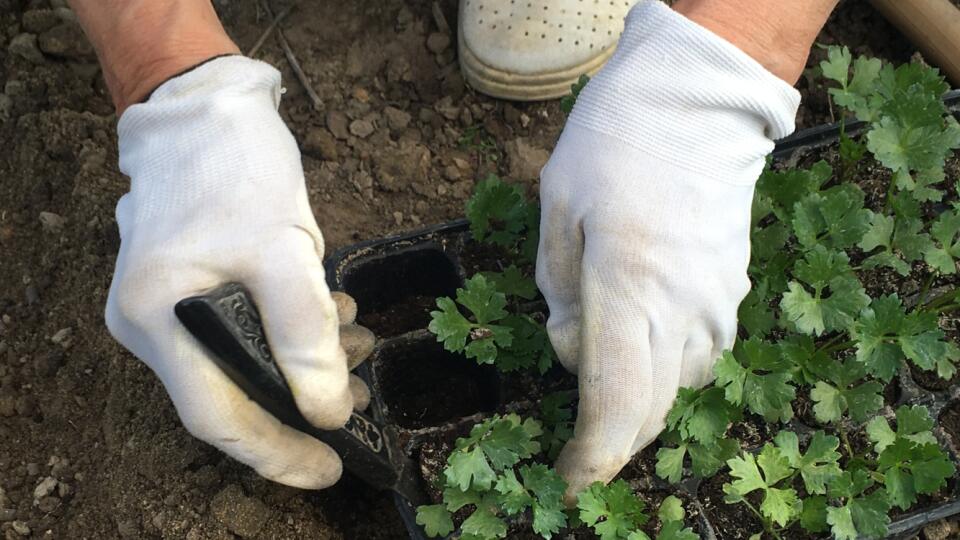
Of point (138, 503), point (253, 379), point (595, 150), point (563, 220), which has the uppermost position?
point (595, 150)

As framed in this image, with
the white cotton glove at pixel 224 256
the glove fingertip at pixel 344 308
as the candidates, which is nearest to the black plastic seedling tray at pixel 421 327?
the glove fingertip at pixel 344 308

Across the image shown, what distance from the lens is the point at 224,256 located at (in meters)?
1.50

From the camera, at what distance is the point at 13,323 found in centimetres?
235

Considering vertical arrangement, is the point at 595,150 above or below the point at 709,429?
above

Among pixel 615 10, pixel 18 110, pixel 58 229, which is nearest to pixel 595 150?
pixel 615 10

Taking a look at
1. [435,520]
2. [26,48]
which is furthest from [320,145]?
[435,520]

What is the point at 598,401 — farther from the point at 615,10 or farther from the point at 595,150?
the point at 615,10

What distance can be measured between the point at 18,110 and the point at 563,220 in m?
1.71

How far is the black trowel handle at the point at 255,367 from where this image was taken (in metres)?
1.37

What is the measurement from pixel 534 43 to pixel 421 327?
3.15 feet

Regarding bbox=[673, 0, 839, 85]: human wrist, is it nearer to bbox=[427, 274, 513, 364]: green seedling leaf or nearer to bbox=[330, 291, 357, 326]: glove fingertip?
bbox=[427, 274, 513, 364]: green seedling leaf

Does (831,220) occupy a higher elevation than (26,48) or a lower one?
higher

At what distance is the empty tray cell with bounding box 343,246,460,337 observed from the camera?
208 centimetres

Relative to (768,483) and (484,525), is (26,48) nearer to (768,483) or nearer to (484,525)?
(484,525)
